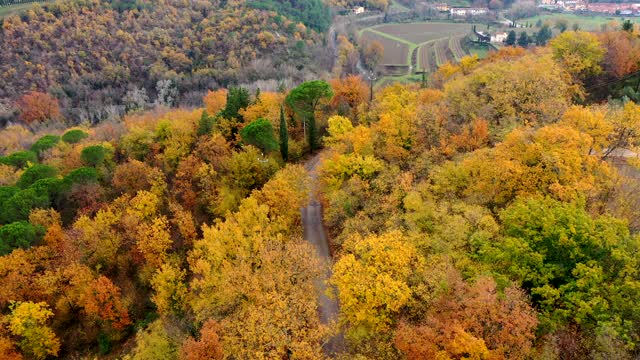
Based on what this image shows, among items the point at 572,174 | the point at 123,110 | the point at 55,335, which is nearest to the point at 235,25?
the point at 123,110

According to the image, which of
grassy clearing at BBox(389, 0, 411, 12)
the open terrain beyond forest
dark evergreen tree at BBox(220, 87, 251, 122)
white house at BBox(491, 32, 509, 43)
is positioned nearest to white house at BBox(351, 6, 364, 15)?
the open terrain beyond forest

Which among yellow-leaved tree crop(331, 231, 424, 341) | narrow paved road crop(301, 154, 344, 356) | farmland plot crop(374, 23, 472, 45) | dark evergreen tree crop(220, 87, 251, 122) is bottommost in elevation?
narrow paved road crop(301, 154, 344, 356)

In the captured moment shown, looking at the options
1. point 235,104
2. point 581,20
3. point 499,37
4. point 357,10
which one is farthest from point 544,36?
point 235,104

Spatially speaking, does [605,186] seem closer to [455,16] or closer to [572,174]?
[572,174]

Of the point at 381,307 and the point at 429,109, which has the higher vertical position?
the point at 429,109

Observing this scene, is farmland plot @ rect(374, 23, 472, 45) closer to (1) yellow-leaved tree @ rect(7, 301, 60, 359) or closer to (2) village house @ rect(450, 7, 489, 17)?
(2) village house @ rect(450, 7, 489, 17)

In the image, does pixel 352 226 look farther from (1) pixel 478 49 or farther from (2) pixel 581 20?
(2) pixel 581 20

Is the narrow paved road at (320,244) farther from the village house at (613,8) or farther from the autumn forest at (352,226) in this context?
the village house at (613,8)
